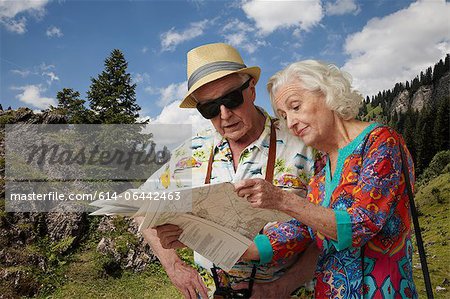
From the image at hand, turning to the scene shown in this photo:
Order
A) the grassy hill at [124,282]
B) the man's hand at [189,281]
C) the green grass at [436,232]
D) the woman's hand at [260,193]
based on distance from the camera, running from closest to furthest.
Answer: the woman's hand at [260,193]
the man's hand at [189,281]
the grassy hill at [124,282]
the green grass at [436,232]

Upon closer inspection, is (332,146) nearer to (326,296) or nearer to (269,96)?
(269,96)

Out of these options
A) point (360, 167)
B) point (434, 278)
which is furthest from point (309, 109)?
point (434, 278)

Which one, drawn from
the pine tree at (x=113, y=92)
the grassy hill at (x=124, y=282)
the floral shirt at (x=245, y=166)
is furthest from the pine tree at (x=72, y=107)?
the floral shirt at (x=245, y=166)

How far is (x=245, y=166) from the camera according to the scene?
2.68 meters

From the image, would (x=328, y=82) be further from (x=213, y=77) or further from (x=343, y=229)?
(x=213, y=77)

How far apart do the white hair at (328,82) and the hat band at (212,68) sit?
0.61 m

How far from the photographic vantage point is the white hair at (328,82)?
1989 millimetres

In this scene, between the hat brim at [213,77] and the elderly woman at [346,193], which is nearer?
the elderly woman at [346,193]

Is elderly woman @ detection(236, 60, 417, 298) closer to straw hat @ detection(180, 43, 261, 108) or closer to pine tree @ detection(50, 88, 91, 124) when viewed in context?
straw hat @ detection(180, 43, 261, 108)

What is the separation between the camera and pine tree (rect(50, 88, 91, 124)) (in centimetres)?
3102

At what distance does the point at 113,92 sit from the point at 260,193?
3189 cm

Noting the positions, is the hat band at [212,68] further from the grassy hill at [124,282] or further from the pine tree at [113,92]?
the pine tree at [113,92]

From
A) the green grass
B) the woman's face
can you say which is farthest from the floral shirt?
the green grass

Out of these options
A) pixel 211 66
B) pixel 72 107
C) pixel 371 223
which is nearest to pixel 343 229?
pixel 371 223
